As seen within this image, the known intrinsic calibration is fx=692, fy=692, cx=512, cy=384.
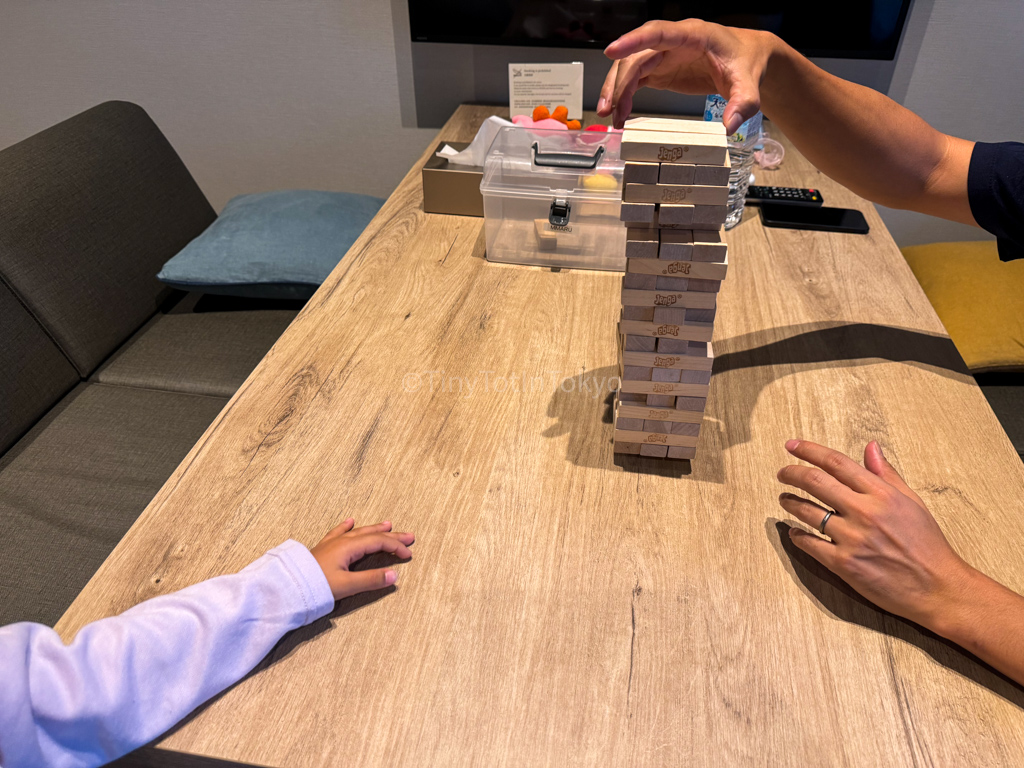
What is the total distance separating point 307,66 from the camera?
77.4 inches

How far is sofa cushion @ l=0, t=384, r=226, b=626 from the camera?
3.23 feet

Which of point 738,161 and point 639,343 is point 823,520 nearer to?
point 639,343

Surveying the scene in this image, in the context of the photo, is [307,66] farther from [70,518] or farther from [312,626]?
[312,626]

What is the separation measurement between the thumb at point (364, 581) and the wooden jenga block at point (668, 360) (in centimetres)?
32

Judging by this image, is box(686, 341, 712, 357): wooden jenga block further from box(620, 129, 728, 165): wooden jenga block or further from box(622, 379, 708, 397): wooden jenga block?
box(620, 129, 728, 165): wooden jenga block

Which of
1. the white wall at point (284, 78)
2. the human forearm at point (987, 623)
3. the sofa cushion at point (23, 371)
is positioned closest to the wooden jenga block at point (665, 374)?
the human forearm at point (987, 623)

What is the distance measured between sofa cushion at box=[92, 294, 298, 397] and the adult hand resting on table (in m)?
1.06

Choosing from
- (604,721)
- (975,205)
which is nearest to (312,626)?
(604,721)

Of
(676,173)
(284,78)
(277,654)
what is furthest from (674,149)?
(284,78)

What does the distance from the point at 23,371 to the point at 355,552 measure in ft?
2.97

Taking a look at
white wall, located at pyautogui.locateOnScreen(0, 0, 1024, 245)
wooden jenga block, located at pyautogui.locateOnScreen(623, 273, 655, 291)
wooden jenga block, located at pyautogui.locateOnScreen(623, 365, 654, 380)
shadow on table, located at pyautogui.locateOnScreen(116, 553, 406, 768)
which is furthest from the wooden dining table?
white wall, located at pyautogui.locateOnScreen(0, 0, 1024, 245)

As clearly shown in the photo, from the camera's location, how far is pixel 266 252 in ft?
4.85

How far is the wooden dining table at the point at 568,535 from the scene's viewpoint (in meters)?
0.56

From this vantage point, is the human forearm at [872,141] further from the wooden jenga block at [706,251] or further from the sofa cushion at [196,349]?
the sofa cushion at [196,349]
